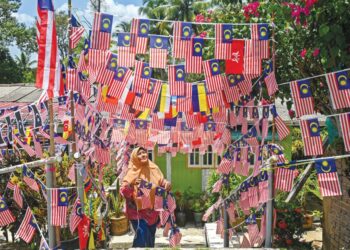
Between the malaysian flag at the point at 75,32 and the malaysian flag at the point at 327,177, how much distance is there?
2.93 m

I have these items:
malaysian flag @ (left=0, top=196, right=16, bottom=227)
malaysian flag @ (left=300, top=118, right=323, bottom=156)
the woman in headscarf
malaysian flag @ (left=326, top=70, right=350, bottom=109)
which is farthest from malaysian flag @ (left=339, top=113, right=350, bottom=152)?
malaysian flag @ (left=0, top=196, right=16, bottom=227)

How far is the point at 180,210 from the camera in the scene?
1213 centimetres

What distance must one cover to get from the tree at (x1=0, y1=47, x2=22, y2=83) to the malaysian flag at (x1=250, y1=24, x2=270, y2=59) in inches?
1124

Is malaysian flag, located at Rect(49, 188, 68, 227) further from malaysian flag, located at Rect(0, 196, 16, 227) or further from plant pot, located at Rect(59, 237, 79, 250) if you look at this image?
plant pot, located at Rect(59, 237, 79, 250)

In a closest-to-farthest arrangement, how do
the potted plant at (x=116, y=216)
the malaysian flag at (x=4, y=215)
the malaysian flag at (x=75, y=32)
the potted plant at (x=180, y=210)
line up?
1. the malaysian flag at (x=75, y=32)
2. the malaysian flag at (x=4, y=215)
3. the potted plant at (x=116, y=216)
4. the potted plant at (x=180, y=210)

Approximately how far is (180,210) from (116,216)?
2.33 meters

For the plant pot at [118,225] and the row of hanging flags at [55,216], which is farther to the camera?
the plant pot at [118,225]

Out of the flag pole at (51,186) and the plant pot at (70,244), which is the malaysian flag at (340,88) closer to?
the flag pole at (51,186)

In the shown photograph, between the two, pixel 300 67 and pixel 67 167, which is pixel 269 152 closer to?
pixel 300 67

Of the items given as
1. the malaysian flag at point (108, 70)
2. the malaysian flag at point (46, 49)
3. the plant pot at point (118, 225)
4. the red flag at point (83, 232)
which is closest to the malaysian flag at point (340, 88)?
the malaysian flag at point (108, 70)

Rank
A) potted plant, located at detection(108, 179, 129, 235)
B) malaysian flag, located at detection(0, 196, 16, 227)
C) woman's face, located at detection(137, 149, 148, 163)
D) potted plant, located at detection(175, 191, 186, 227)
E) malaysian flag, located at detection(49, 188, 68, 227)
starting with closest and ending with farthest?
malaysian flag, located at detection(49, 188, 68, 227), malaysian flag, located at detection(0, 196, 16, 227), woman's face, located at detection(137, 149, 148, 163), potted plant, located at detection(108, 179, 129, 235), potted plant, located at detection(175, 191, 186, 227)

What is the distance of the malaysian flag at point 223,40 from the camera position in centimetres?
460

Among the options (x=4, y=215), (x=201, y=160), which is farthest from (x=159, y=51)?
(x=201, y=160)

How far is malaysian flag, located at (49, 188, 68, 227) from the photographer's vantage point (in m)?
4.20
